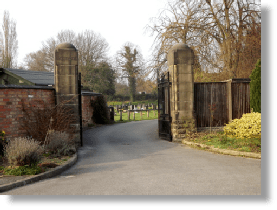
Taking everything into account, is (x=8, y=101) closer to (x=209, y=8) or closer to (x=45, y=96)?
(x=45, y=96)

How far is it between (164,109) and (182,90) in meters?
1.27

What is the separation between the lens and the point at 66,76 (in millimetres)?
9203

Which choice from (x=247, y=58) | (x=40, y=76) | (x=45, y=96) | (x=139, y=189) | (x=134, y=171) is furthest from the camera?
(x=40, y=76)

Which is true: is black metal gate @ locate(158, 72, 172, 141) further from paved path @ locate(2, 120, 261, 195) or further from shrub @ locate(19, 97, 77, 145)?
shrub @ locate(19, 97, 77, 145)

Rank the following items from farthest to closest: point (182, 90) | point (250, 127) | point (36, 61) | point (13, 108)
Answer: point (36, 61), point (182, 90), point (250, 127), point (13, 108)

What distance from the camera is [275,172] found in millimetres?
4566

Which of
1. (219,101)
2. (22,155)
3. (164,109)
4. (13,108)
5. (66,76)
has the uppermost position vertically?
(66,76)

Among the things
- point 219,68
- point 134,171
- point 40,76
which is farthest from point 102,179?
point 40,76

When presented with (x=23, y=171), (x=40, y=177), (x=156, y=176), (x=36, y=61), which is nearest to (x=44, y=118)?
(x=23, y=171)

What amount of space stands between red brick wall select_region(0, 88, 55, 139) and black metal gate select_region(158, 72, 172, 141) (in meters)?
5.29

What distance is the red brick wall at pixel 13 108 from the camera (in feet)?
24.0

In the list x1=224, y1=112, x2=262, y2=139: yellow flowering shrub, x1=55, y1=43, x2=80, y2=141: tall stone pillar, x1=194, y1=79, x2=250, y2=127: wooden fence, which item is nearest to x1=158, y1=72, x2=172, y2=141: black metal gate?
x1=194, y1=79, x2=250, y2=127: wooden fence

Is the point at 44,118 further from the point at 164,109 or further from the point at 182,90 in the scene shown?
the point at 182,90

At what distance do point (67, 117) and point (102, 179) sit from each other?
4.56m
